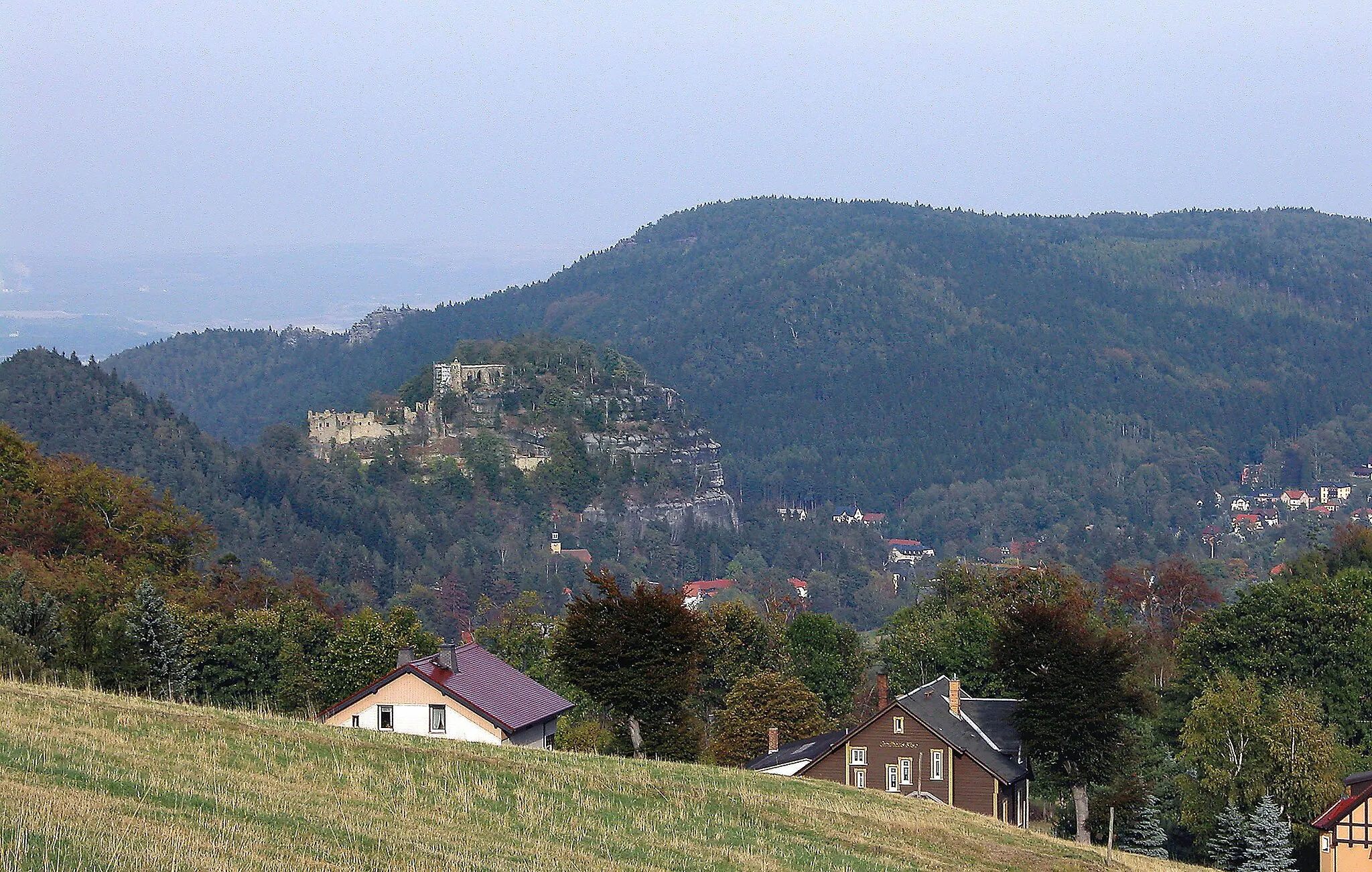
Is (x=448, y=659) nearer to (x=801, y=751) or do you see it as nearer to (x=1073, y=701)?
(x=801, y=751)

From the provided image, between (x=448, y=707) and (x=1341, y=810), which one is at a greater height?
(x=448, y=707)

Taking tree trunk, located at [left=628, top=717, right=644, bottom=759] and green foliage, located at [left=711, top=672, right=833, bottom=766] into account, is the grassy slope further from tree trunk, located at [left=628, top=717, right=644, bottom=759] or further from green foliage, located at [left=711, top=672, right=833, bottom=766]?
green foliage, located at [left=711, top=672, right=833, bottom=766]

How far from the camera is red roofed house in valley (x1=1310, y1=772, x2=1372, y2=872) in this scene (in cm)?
4434

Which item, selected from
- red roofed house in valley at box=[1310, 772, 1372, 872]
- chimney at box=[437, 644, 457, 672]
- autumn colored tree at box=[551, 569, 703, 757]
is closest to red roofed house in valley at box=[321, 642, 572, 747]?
chimney at box=[437, 644, 457, 672]

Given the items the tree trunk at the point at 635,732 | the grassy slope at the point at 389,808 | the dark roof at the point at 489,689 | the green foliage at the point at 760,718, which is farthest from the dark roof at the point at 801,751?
the grassy slope at the point at 389,808

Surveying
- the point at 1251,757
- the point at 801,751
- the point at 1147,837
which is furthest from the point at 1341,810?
the point at 801,751

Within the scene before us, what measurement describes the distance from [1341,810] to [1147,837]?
4829mm

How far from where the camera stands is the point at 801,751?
56.4 metres

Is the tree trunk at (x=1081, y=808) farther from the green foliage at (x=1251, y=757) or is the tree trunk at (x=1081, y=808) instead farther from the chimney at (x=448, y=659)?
the chimney at (x=448, y=659)

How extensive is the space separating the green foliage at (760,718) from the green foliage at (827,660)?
9.91m

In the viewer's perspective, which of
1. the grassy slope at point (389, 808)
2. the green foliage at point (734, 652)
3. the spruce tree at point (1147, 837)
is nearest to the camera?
the grassy slope at point (389, 808)

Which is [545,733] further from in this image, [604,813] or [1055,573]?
[1055,573]

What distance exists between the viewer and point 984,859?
Answer: 1078 inches

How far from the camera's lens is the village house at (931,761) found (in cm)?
5066
